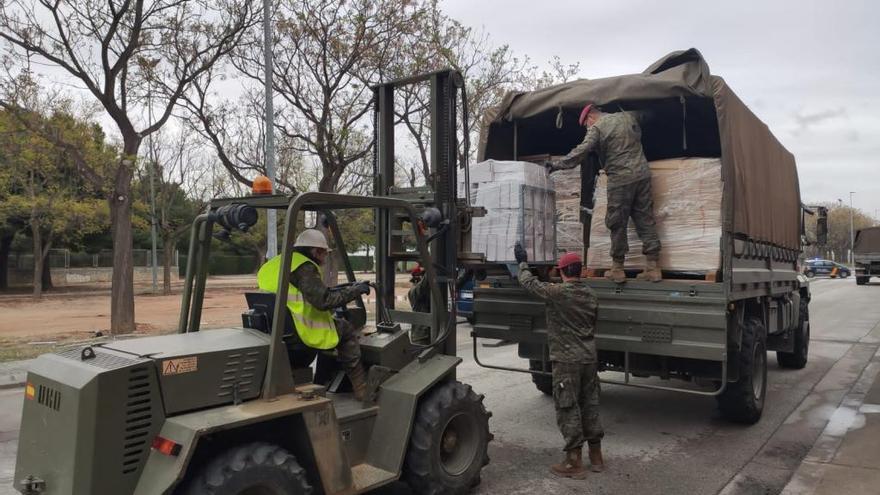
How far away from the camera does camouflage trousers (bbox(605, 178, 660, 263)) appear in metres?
6.15

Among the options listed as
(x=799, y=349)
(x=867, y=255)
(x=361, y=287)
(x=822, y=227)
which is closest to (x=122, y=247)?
(x=361, y=287)

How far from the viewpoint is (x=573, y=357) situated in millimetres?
5289

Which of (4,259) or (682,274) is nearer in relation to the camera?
(682,274)

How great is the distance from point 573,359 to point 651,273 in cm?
135

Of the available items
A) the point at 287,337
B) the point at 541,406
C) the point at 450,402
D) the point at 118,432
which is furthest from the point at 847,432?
the point at 118,432

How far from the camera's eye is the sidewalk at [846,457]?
4946 millimetres

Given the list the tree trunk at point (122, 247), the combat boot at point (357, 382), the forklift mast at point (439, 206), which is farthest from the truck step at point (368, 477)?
the tree trunk at point (122, 247)

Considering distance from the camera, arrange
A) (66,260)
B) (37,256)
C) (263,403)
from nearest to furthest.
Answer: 1. (263,403)
2. (37,256)
3. (66,260)

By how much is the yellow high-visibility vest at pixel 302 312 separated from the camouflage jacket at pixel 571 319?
186 centimetres

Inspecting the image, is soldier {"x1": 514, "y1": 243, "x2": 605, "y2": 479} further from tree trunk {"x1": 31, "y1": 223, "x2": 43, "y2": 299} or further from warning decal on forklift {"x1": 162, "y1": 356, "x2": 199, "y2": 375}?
tree trunk {"x1": 31, "y1": 223, "x2": 43, "y2": 299}

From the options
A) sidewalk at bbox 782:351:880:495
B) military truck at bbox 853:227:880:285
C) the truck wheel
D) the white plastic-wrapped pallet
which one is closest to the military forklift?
the white plastic-wrapped pallet

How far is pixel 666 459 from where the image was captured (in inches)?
230

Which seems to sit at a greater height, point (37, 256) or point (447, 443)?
point (37, 256)

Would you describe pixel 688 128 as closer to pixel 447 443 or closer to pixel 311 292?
pixel 447 443
